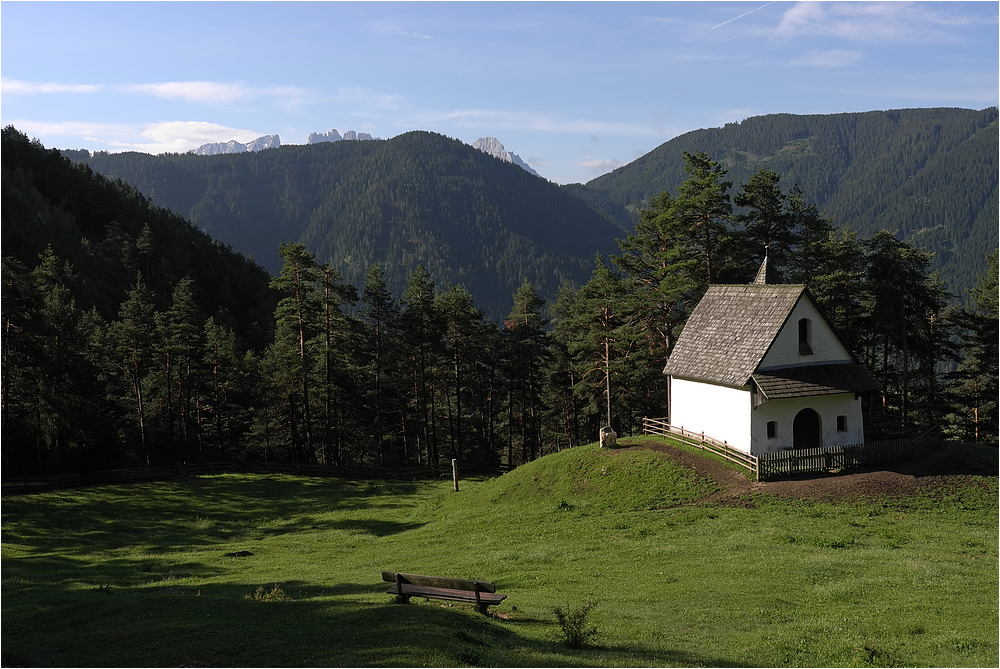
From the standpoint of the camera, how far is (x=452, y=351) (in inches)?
2242

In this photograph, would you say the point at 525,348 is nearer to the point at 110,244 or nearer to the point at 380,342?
the point at 380,342

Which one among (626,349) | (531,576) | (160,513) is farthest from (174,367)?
(531,576)

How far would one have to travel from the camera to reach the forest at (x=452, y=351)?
46812mm

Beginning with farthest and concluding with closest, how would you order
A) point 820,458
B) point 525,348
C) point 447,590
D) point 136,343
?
point 525,348 < point 136,343 < point 820,458 < point 447,590

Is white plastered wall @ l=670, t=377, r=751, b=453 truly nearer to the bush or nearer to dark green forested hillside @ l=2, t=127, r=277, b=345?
the bush

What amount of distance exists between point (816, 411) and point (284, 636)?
1108 inches

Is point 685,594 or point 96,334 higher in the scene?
point 96,334

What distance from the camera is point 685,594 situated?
59.8 ft

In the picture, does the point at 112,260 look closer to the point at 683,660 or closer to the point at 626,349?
the point at 626,349

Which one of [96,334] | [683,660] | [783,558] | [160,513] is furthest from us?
[96,334]

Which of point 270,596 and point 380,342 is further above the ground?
point 380,342

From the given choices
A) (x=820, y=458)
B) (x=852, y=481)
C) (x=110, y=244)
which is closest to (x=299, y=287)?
(x=820, y=458)

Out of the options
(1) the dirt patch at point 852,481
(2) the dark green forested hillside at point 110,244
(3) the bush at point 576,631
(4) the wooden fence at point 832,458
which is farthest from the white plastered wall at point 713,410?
(2) the dark green forested hillside at point 110,244

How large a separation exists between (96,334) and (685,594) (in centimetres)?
5720
